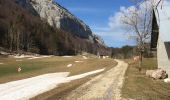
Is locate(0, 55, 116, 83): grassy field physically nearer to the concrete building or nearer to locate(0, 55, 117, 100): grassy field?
locate(0, 55, 117, 100): grassy field

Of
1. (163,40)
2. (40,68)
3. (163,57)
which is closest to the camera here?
(163,40)

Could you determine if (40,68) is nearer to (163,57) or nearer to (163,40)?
(163,57)

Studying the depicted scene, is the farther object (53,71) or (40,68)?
(40,68)

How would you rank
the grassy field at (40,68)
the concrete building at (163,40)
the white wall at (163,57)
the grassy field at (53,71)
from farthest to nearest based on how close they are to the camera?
the grassy field at (40,68)
the white wall at (163,57)
the concrete building at (163,40)
the grassy field at (53,71)

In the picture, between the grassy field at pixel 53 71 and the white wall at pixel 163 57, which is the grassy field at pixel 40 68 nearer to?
the grassy field at pixel 53 71

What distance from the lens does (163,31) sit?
3250 centimetres

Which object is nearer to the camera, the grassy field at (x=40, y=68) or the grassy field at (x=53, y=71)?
the grassy field at (x=53, y=71)

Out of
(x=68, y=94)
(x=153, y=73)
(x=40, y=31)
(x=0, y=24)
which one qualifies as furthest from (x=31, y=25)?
(x=68, y=94)

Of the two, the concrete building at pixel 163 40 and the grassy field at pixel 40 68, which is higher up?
the concrete building at pixel 163 40

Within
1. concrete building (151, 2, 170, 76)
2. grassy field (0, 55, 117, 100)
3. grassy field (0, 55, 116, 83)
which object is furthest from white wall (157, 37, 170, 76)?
grassy field (0, 55, 116, 83)

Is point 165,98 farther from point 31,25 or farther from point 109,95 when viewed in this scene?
point 31,25

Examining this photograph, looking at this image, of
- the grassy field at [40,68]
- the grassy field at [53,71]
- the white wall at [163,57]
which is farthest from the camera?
the grassy field at [40,68]

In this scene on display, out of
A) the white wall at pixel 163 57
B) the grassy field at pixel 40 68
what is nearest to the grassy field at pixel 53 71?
the grassy field at pixel 40 68

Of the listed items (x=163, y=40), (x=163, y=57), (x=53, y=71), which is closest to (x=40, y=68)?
(x=53, y=71)
